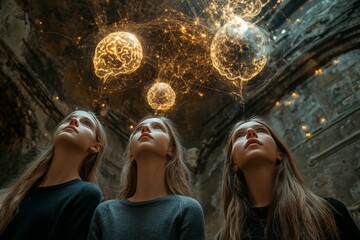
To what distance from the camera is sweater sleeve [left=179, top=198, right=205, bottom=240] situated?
75.3 inches

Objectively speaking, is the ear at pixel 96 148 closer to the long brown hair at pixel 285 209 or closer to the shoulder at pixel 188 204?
the shoulder at pixel 188 204

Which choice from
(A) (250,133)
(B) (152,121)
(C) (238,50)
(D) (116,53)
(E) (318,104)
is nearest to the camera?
(A) (250,133)

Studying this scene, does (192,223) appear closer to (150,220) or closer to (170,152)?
(150,220)

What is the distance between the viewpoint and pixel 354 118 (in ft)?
15.0

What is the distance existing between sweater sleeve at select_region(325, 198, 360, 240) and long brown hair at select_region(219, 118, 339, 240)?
0.04 m

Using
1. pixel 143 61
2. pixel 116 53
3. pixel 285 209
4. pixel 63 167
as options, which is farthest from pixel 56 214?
pixel 143 61

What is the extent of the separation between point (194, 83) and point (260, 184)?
207 inches

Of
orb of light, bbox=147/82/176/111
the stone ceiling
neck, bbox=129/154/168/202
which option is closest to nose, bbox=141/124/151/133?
neck, bbox=129/154/168/202

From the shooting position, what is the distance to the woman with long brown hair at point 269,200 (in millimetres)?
1927

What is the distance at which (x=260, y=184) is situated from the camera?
2.32 metres

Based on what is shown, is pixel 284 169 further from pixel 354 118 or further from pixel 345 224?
pixel 354 118

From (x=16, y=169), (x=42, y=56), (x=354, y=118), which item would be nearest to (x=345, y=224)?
(x=354, y=118)

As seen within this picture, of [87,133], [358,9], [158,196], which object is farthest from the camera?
[358,9]

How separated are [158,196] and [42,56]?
4.14m
